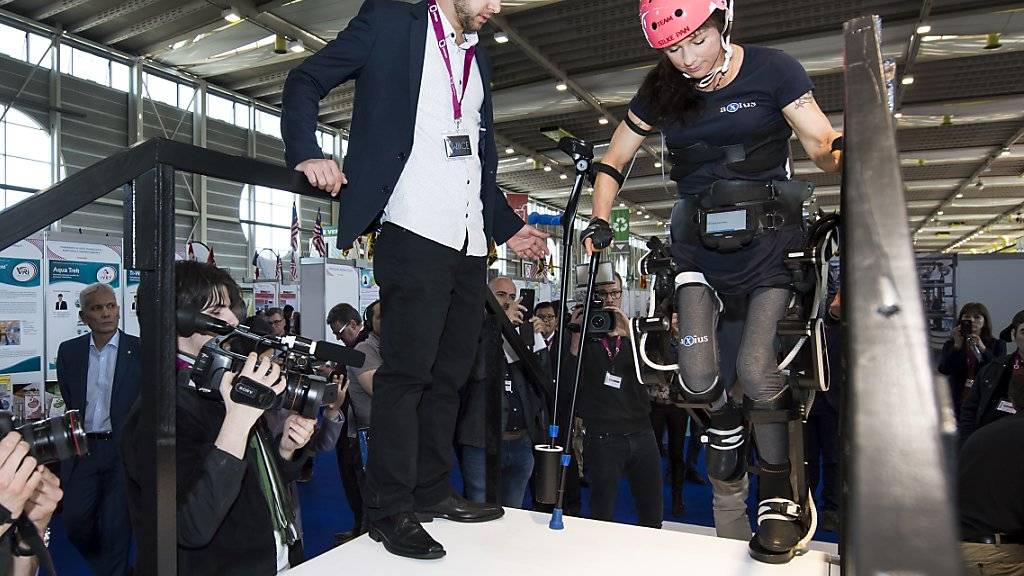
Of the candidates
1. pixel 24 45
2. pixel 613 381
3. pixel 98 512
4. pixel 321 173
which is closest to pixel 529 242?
pixel 321 173

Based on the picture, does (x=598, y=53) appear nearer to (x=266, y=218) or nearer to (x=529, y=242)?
(x=266, y=218)

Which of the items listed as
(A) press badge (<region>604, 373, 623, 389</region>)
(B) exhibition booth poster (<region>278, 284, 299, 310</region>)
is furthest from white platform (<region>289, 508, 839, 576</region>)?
(B) exhibition booth poster (<region>278, 284, 299, 310</region>)

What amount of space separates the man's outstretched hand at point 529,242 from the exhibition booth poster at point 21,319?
5671mm

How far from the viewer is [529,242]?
2.42 m

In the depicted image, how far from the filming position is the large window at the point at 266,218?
645 inches

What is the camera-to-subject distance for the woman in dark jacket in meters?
6.45

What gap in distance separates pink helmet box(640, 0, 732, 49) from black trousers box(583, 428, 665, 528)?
3.05 m

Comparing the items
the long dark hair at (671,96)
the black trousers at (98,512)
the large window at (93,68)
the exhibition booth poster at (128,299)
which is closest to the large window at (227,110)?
the large window at (93,68)

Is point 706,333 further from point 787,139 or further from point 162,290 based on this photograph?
point 162,290

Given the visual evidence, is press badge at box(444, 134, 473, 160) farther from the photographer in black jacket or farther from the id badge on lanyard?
the photographer in black jacket

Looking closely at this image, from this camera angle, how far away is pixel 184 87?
1472cm

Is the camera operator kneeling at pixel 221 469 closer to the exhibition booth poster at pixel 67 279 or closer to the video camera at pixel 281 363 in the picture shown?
the video camera at pixel 281 363

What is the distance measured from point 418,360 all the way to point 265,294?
9.69 metres

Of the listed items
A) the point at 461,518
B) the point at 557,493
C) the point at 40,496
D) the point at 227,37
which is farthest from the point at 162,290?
the point at 227,37
